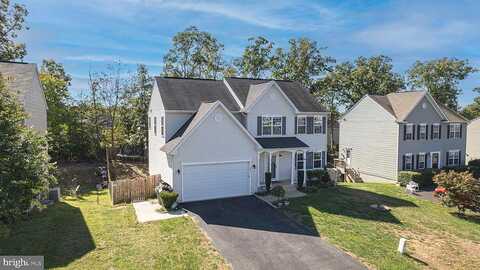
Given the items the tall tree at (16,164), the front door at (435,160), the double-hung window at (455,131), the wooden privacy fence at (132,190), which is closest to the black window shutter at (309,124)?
the wooden privacy fence at (132,190)

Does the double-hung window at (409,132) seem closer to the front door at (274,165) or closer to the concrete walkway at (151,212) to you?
the front door at (274,165)

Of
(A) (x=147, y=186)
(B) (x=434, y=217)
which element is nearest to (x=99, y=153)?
(A) (x=147, y=186)

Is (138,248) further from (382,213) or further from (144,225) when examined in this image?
(382,213)

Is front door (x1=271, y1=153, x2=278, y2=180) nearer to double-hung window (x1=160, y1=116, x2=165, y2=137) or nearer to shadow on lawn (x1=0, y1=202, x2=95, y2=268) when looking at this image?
double-hung window (x1=160, y1=116, x2=165, y2=137)

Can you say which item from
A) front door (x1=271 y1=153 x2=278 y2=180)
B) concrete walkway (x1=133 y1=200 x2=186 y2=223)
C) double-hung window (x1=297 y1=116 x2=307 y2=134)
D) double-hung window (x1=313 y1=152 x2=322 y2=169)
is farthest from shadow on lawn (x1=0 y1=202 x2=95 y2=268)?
double-hung window (x1=313 y1=152 x2=322 y2=169)

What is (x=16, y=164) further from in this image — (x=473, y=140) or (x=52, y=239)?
(x=473, y=140)

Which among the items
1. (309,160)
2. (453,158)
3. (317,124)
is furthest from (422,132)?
(309,160)
